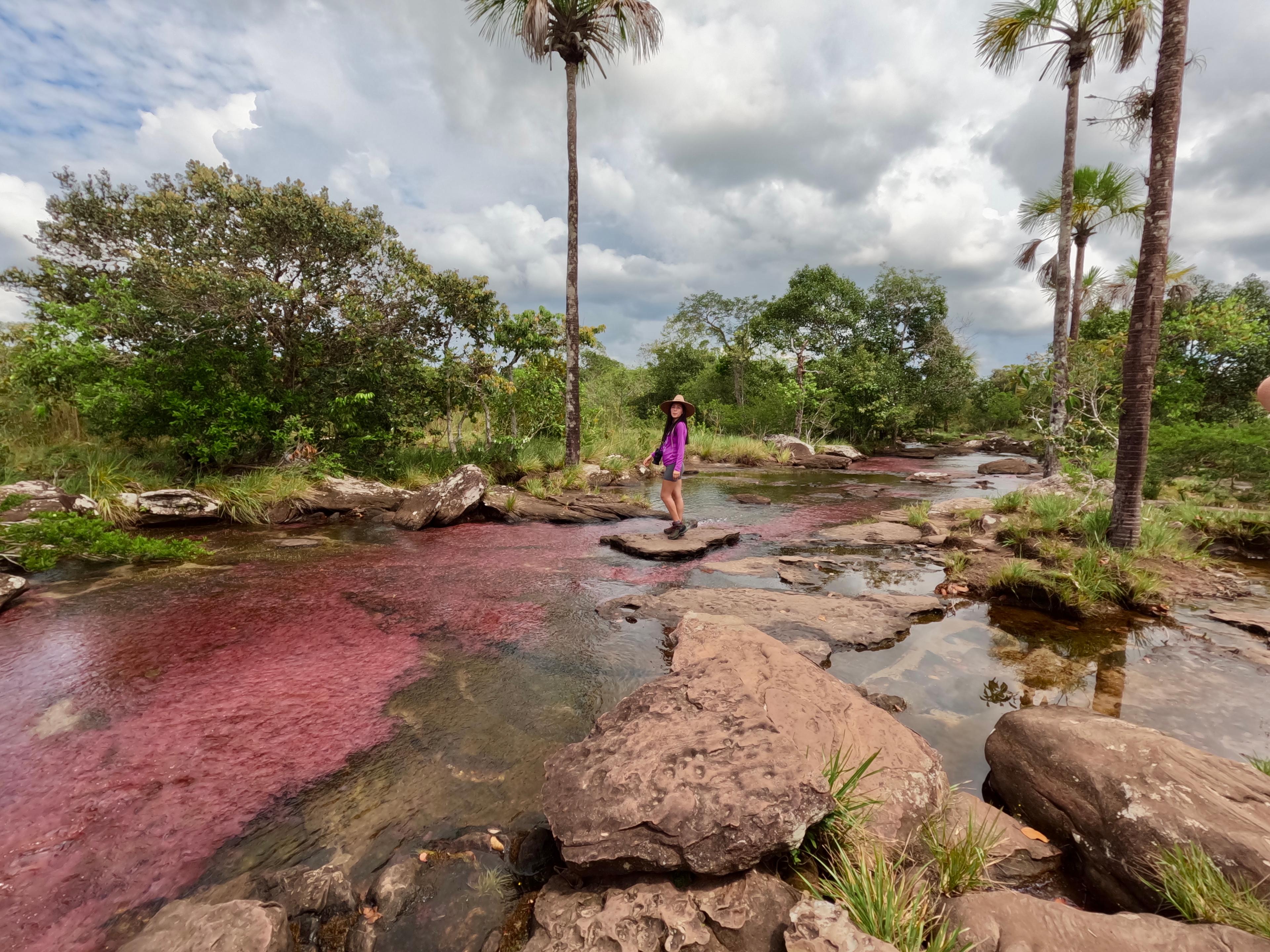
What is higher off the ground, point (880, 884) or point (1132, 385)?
point (1132, 385)

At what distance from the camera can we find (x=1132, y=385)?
6.20m

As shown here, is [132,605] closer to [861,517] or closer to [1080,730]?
[1080,730]

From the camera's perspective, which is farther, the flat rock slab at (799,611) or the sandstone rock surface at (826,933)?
the flat rock slab at (799,611)

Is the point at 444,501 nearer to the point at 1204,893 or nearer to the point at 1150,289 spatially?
the point at 1204,893

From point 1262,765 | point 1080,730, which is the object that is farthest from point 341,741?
point 1262,765

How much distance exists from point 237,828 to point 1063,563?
7.53 metres

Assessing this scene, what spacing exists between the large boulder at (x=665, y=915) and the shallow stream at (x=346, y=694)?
730 millimetres

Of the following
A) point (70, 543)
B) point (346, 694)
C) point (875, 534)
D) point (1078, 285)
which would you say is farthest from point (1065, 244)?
point (70, 543)

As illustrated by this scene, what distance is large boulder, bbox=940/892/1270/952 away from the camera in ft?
5.60

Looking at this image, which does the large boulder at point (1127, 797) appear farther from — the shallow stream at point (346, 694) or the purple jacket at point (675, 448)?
A: the purple jacket at point (675, 448)

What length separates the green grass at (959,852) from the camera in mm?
2139

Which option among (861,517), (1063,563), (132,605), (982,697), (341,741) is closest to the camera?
(341,741)

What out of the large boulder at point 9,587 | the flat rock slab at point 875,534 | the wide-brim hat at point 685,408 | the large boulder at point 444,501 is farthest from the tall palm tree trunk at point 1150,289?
the large boulder at point 9,587

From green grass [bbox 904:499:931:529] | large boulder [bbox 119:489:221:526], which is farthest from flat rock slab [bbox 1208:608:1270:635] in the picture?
large boulder [bbox 119:489:221:526]
